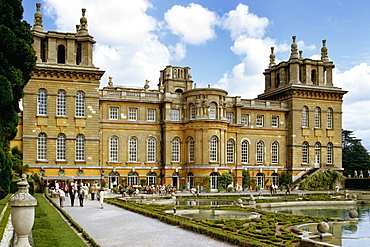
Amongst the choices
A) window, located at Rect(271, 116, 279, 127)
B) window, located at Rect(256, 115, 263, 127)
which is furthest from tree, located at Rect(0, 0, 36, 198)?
window, located at Rect(271, 116, 279, 127)

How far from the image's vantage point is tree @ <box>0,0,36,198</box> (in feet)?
61.0

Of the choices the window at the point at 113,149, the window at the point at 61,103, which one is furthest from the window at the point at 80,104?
the window at the point at 113,149

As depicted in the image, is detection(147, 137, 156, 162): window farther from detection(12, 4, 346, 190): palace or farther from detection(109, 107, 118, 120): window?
detection(109, 107, 118, 120): window

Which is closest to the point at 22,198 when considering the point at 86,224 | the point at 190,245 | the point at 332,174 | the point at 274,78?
the point at 190,245

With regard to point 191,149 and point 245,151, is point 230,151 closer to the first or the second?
point 245,151

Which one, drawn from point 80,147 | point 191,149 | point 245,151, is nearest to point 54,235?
point 80,147

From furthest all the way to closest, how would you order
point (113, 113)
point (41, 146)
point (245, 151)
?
point (245, 151) → point (113, 113) → point (41, 146)

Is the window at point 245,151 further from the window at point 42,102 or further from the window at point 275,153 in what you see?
the window at point 42,102

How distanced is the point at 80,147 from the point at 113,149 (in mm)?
3838

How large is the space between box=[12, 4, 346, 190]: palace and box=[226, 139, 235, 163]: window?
0.11m

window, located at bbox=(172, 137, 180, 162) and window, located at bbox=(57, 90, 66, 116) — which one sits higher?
window, located at bbox=(57, 90, 66, 116)

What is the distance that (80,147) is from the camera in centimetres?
4231

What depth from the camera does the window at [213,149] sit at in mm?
45056

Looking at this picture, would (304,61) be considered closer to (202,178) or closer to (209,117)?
(209,117)
